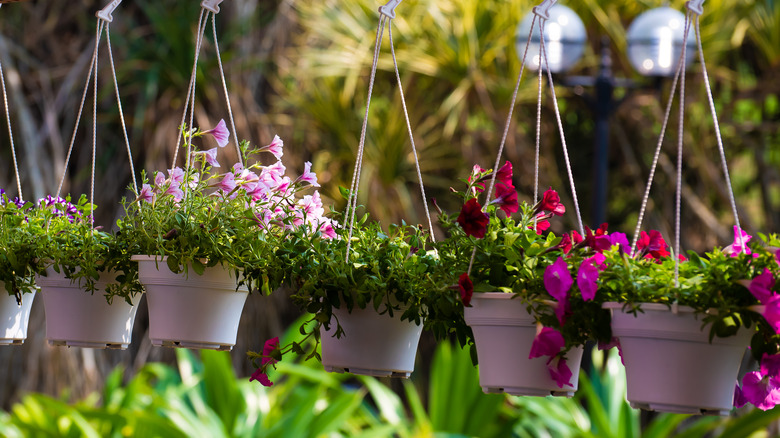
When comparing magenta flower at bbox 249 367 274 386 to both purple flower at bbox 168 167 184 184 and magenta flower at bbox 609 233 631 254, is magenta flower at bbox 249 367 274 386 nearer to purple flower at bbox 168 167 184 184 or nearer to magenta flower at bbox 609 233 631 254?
purple flower at bbox 168 167 184 184

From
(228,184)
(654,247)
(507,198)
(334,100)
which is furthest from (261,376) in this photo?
(334,100)

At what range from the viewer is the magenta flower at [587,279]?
0.76m

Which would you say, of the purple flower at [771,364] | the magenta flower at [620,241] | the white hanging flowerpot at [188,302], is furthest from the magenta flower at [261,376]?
the purple flower at [771,364]

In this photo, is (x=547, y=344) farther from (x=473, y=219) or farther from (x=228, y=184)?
(x=228, y=184)

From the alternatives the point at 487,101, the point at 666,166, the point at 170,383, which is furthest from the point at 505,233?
the point at 666,166

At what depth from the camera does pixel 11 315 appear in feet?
3.80

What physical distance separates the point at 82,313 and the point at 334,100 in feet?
9.42

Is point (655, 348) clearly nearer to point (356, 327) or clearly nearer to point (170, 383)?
point (356, 327)

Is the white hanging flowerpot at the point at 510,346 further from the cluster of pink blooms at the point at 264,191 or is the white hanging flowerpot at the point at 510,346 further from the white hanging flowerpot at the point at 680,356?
the cluster of pink blooms at the point at 264,191

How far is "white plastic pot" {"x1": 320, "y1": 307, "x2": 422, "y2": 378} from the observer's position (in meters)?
0.94

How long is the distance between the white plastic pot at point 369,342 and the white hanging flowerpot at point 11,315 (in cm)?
46

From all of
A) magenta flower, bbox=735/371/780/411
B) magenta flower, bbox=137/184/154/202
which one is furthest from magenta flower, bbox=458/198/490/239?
magenta flower, bbox=137/184/154/202

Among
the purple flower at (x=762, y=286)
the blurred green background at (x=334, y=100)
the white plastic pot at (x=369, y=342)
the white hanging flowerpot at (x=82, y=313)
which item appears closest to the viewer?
the purple flower at (x=762, y=286)

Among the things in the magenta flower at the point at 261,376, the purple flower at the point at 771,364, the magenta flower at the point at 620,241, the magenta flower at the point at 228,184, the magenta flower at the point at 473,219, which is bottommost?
the magenta flower at the point at 261,376
